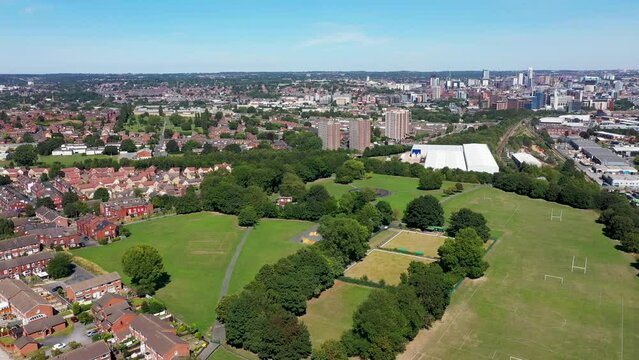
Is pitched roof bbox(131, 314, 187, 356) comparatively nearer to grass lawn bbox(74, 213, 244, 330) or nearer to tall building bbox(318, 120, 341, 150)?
grass lawn bbox(74, 213, 244, 330)

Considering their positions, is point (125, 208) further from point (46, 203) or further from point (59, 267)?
point (59, 267)

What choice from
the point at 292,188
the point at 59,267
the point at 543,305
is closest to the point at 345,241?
the point at 543,305

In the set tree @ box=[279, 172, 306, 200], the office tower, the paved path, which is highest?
the office tower

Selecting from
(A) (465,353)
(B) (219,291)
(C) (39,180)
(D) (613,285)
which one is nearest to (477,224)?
(D) (613,285)

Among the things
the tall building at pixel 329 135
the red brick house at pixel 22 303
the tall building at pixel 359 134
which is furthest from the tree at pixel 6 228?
the tall building at pixel 359 134

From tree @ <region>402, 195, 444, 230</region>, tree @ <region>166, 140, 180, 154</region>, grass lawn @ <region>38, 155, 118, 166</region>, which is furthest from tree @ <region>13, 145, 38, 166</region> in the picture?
tree @ <region>402, 195, 444, 230</region>

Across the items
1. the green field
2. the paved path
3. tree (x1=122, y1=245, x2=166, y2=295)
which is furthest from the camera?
the green field
